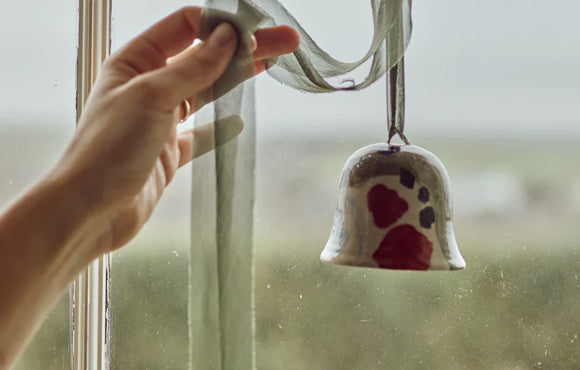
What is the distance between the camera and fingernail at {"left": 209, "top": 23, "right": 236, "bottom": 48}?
0.71 m

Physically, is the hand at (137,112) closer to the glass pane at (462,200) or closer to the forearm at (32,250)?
the forearm at (32,250)

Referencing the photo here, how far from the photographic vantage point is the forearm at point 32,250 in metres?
0.69

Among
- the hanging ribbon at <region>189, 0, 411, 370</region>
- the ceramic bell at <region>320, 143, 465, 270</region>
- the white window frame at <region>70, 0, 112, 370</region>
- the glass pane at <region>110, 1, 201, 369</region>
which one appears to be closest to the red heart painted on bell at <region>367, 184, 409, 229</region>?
the ceramic bell at <region>320, 143, 465, 270</region>

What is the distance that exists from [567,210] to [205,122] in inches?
21.4

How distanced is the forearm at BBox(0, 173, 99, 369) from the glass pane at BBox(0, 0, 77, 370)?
44 cm

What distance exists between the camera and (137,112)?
27.2 inches

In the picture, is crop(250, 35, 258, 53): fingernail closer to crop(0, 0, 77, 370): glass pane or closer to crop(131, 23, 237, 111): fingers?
crop(131, 23, 237, 111): fingers

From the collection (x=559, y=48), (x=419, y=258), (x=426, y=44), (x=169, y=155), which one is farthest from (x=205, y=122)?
(x=559, y=48)

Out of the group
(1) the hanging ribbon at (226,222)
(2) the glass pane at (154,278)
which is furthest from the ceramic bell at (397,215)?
(2) the glass pane at (154,278)

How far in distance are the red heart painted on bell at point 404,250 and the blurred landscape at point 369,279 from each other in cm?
23

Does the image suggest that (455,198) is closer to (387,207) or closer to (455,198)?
(455,198)

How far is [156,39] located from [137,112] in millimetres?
121

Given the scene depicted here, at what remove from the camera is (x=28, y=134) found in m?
1.13

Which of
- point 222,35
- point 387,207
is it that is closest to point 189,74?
point 222,35
